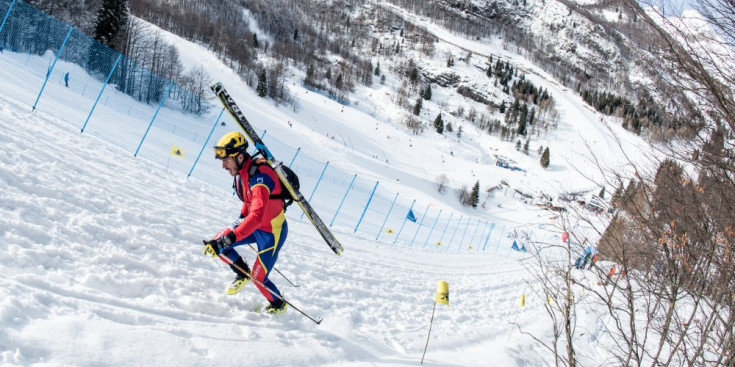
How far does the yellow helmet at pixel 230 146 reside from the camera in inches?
158

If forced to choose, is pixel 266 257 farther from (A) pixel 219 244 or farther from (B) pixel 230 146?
(B) pixel 230 146

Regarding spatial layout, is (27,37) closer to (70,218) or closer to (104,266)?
(70,218)

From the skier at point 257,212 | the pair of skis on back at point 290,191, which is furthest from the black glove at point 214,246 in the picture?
the pair of skis on back at point 290,191

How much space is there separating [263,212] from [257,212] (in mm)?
80

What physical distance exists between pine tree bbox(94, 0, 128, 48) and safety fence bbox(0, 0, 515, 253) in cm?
874

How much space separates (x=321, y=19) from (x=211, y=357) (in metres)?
181

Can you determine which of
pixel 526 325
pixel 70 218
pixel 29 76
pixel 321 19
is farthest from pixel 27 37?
pixel 321 19

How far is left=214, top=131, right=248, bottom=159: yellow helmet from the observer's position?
13.2 feet

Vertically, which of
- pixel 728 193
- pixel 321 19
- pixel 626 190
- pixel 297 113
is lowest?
pixel 297 113

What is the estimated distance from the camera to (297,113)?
63.5 m

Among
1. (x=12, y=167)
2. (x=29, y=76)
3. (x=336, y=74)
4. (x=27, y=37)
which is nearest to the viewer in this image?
(x=12, y=167)

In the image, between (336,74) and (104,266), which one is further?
(336,74)

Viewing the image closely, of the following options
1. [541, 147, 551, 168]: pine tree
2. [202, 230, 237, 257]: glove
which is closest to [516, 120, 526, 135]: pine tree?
[541, 147, 551, 168]: pine tree

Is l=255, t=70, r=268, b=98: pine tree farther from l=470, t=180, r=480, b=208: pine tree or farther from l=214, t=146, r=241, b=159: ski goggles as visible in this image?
l=214, t=146, r=241, b=159: ski goggles
